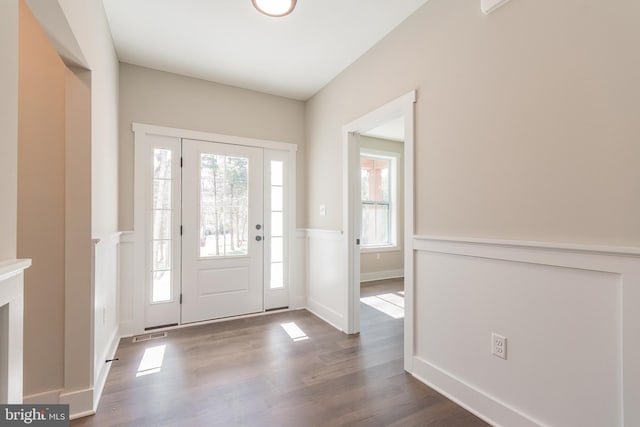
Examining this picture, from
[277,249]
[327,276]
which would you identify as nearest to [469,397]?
[327,276]

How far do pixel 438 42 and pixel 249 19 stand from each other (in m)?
1.46

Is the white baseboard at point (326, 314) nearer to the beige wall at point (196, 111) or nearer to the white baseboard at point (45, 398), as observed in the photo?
the beige wall at point (196, 111)

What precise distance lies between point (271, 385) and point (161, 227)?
79.7 inches

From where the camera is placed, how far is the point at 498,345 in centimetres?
162

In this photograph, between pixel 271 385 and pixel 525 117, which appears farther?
pixel 271 385

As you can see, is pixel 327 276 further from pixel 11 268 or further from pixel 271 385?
pixel 11 268

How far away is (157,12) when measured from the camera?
2.21 meters

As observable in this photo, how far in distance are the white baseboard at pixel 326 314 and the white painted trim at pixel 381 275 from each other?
1.81 m

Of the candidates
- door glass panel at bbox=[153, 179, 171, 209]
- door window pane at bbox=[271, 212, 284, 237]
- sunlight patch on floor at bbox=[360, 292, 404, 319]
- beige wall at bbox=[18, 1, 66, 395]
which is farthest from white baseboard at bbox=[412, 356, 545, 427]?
door glass panel at bbox=[153, 179, 171, 209]

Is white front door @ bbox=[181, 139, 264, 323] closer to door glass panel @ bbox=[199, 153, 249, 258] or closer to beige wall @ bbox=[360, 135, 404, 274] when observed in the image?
door glass panel @ bbox=[199, 153, 249, 258]

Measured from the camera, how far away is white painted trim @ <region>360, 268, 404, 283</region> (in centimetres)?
526

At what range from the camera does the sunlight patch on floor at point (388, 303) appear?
353cm

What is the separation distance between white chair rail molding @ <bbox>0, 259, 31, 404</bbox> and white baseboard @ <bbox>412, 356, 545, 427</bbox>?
213 centimetres

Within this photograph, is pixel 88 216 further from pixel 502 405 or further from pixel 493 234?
pixel 502 405
